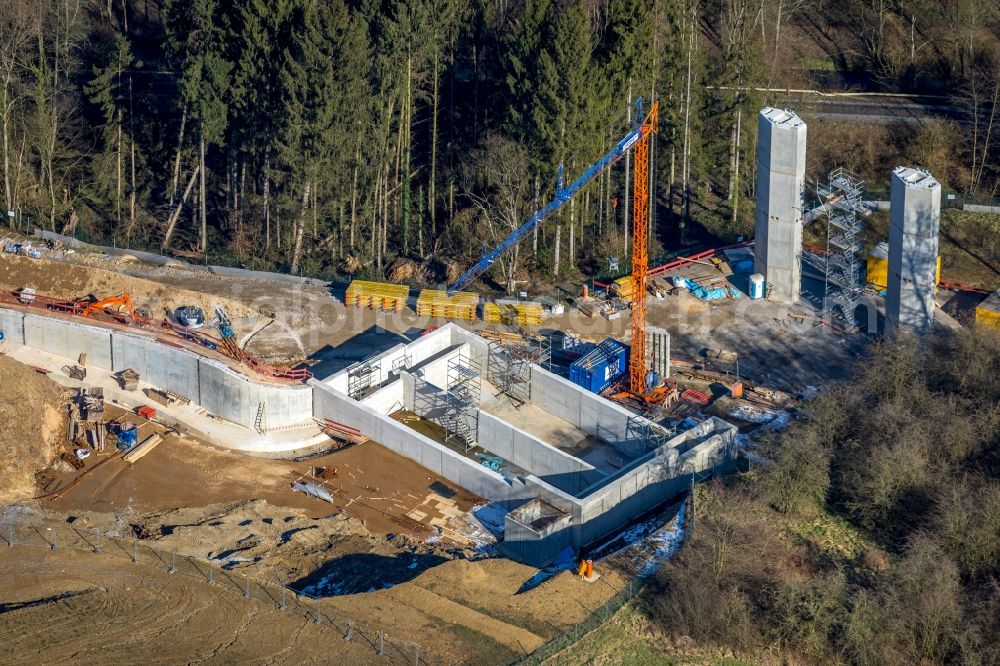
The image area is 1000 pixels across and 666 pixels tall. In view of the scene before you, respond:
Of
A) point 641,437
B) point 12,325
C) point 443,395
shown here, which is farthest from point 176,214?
point 641,437

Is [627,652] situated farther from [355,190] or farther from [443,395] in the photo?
[355,190]

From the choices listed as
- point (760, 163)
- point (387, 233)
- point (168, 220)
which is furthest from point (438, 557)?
point (168, 220)

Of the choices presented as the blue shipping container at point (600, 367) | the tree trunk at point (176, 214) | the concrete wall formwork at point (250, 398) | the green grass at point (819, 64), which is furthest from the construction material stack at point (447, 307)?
the green grass at point (819, 64)

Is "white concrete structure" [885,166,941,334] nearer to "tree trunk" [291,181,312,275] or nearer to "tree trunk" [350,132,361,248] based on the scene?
"tree trunk" [350,132,361,248]

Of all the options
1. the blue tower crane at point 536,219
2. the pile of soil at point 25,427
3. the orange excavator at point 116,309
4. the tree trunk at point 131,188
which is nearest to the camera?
the pile of soil at point 25,427

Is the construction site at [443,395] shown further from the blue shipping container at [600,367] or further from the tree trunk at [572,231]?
the tree trunk at [572,231]

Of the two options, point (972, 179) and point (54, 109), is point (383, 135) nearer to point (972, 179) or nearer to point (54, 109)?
point (54, 109)

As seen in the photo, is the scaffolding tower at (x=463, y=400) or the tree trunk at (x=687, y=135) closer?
the scaffolding tower at (x=463, y=400)
